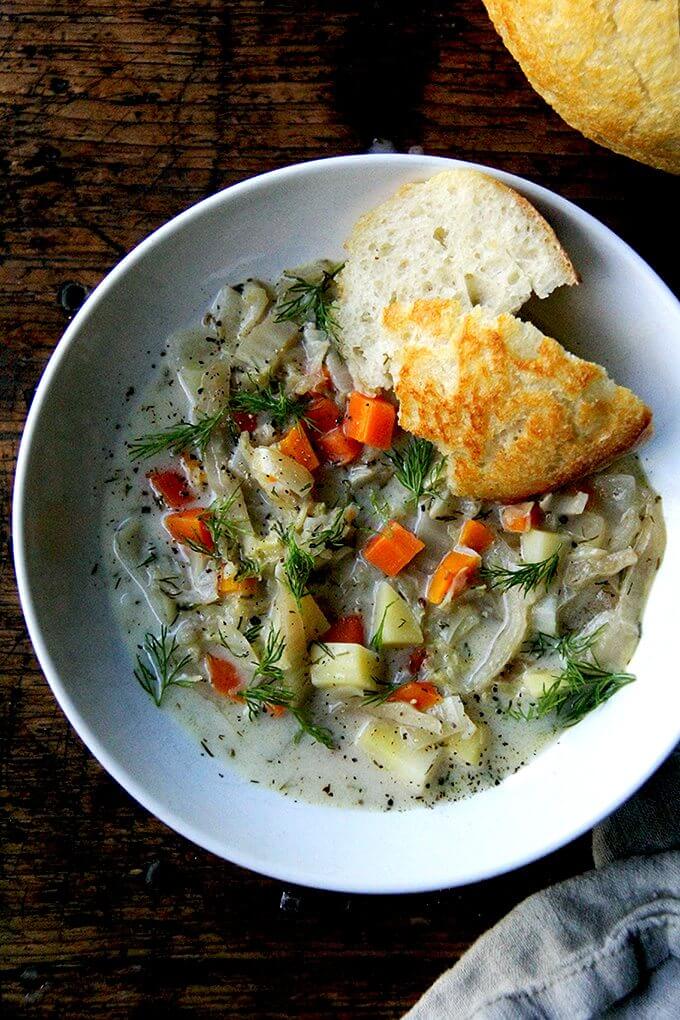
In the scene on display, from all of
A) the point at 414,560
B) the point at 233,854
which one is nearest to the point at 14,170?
the point at 414,560

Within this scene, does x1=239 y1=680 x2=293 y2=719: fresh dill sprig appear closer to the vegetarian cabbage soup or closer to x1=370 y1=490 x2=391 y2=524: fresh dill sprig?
the vegetarian cabbage soup

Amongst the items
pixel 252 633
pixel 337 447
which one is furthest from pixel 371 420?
pixel 252 633

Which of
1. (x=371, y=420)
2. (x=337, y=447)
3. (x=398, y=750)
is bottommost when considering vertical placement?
(x=398, y=750)

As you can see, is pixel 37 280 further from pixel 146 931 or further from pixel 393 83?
pixel 146 931

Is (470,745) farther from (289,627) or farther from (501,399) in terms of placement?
(501,399)

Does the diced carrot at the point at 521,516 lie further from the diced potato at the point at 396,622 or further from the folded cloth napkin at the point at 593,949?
the folded cloth napkin at the point at 593,949

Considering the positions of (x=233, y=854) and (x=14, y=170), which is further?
(x=14, y=170)

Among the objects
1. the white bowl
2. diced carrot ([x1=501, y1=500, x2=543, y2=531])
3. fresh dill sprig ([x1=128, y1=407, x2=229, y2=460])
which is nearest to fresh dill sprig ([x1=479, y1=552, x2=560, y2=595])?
diced carrot ([x1=501, y1=500, x2=543, y2=531])
